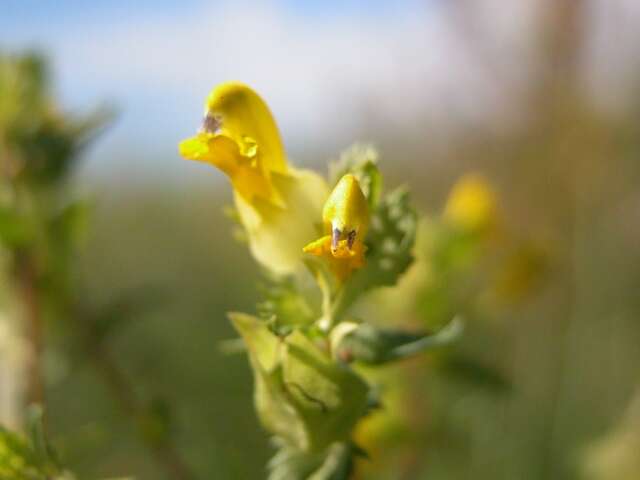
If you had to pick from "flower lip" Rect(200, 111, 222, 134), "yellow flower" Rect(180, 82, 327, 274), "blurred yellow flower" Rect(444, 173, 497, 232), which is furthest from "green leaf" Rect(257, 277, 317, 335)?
"blurred yellow flower" Rect(444, 173, 497, 232)

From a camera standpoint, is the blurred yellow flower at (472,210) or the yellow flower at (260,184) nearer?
the yellow flower at (260,184)

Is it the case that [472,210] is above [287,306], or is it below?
above

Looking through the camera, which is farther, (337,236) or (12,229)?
(12,229)

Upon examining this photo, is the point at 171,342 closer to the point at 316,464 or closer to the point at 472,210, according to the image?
the point at 472,210

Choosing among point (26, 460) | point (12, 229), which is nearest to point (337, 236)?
point (26, 460)

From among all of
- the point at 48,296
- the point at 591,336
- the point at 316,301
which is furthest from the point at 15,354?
the point at 591,336

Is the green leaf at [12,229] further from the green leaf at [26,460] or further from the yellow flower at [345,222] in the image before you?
the yellow flower at [345,222]

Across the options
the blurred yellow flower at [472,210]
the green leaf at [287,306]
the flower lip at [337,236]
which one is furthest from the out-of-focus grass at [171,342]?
the blurred yellow flower at [472,210]

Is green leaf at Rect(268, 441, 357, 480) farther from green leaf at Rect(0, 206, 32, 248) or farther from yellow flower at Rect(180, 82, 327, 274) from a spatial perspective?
green leaf at Rect(0, 206, 32, 248)
